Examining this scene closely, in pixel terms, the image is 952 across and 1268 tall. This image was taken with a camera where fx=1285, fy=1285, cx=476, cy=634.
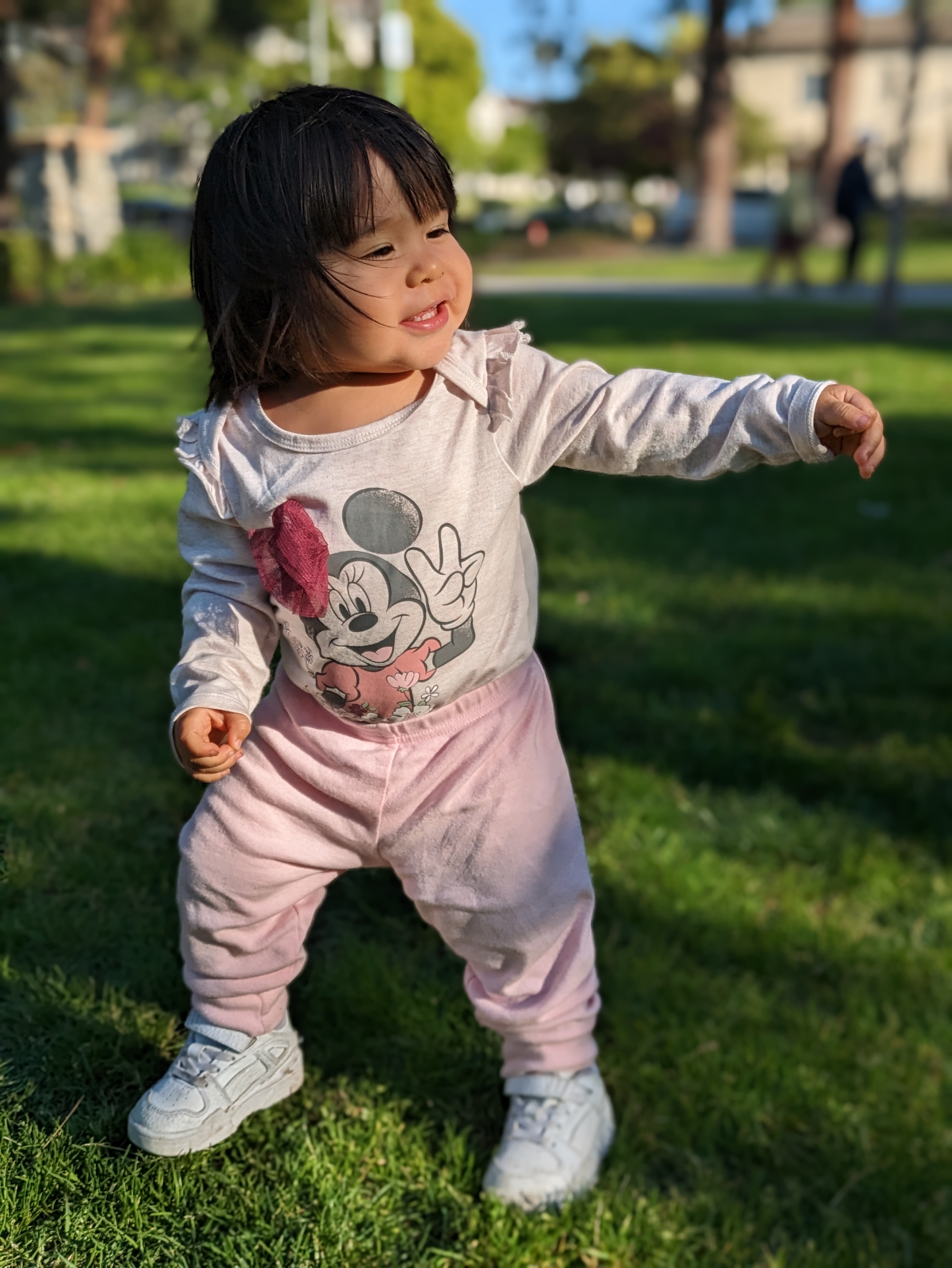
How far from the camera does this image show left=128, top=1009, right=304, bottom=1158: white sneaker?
1804mm

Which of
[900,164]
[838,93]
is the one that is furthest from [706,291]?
[838,93]

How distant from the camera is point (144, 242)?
18891 mm

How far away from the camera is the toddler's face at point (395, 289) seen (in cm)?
163

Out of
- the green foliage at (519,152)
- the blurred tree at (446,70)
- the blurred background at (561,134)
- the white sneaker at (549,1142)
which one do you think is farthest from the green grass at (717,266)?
the green foliage at (519,152)

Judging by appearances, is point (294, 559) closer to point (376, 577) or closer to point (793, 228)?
point (376, 577)

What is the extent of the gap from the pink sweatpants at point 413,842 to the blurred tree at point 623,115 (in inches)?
2080

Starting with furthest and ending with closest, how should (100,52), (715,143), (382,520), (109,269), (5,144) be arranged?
(100,52)
(715,143)
(5,144)
(109,269)
(382,520)

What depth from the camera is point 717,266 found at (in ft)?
80.4

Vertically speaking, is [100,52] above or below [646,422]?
above

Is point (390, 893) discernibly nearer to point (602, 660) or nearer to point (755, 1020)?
point (755, 1020)

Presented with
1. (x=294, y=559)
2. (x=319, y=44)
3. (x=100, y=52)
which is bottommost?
(x=294, y=559)

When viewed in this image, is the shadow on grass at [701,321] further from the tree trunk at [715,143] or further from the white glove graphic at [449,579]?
the tree trunk at [715,143]

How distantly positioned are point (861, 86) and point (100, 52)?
4414cm

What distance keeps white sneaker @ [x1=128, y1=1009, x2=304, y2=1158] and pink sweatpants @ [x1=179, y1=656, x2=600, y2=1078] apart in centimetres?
4
